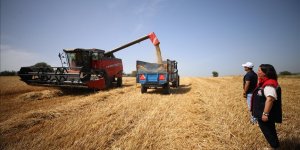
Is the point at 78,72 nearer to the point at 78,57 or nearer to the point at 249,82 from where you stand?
the point at 78,57

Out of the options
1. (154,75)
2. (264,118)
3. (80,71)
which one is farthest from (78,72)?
(264,118)

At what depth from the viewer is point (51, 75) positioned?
A: 1053cm

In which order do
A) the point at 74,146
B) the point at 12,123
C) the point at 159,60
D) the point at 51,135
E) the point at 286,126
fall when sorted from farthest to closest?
the point at 159,60
the point at 12,123
the point at 286,126
the point at 51,135
the point at 74,146

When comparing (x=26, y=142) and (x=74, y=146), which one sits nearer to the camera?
(x=74, y=146)

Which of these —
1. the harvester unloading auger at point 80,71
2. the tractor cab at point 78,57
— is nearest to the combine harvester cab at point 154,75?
the harvester unloading auger at point 80,71

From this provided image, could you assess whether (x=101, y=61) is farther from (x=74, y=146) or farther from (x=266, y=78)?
(x=266, y=78)

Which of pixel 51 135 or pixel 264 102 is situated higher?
pixel 264 102

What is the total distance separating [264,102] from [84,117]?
4697 millimetres

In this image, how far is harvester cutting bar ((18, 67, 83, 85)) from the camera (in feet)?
33.1

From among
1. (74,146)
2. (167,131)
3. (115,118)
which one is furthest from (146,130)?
(74,146)

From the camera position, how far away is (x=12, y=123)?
15.1ft

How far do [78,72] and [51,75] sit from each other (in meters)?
1.60

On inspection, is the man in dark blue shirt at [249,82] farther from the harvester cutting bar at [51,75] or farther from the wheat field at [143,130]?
the harvester cutting bar at [51,75]

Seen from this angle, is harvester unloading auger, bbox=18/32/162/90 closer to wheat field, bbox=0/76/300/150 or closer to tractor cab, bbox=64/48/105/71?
tractor cab, bbox=64/48/105/71
